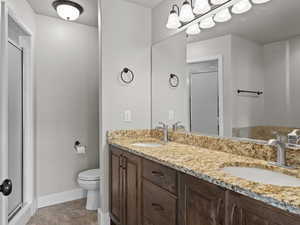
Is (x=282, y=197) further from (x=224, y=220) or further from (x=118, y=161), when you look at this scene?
(x=118, y=161)

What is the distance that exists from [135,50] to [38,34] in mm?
1340

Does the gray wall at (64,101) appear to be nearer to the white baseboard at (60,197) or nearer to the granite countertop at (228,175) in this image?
the white baseboard at (60,197)

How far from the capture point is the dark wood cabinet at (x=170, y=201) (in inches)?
33.0

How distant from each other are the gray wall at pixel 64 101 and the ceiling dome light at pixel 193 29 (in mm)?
1575

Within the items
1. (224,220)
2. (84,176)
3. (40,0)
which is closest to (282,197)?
(224,220)

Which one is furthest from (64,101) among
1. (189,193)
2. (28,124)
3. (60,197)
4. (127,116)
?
(189,193)

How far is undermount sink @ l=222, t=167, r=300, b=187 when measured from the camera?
1047mm

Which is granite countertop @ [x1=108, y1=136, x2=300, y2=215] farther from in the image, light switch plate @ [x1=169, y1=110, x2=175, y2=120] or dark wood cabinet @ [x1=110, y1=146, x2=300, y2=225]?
light switch plate @ [x1=169, y1=110, x2=175, y2=120]

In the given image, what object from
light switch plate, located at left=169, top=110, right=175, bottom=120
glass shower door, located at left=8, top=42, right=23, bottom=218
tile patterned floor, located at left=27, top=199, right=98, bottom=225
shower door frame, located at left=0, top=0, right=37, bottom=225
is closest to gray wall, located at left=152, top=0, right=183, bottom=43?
light switch plate, located at left=169, top=110, right=175, bottom=120

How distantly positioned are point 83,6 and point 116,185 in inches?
83.3

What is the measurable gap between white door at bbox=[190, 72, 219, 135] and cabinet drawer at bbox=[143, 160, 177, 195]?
654 mm

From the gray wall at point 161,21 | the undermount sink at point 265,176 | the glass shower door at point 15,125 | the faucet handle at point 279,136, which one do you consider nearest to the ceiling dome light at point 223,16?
the gray wall at point 161,21

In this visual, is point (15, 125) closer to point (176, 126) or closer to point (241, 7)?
point (176, 126)

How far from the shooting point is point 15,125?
2162 millimetres
